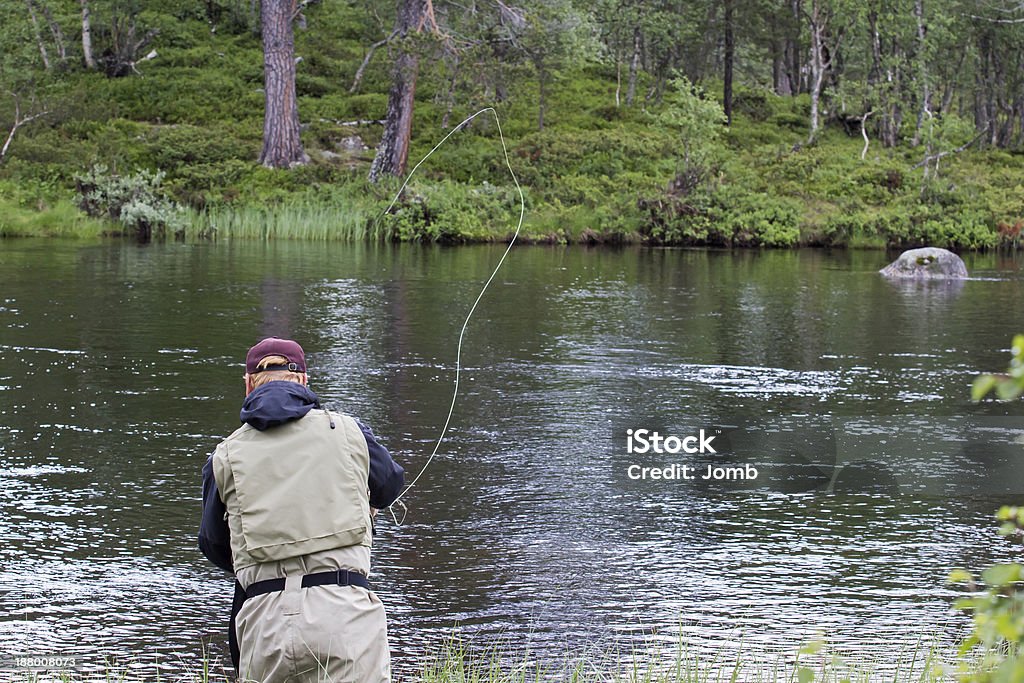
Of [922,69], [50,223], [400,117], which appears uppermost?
[922,69]

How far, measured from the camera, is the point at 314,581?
3.89m

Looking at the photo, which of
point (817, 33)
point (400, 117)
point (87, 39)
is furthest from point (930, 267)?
point (87, 39)

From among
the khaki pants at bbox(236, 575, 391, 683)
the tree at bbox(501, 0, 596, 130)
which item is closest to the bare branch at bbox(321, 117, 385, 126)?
the tree at bbox(501, 0, 596, 130)

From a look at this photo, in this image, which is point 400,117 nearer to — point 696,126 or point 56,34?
point 696,126

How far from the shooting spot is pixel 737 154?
1569 inches

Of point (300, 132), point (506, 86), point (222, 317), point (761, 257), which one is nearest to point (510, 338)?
point (222, 317)

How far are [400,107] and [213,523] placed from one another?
31368mm

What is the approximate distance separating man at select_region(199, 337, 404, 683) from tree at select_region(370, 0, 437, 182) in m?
30.6

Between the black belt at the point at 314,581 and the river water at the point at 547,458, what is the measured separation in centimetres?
200

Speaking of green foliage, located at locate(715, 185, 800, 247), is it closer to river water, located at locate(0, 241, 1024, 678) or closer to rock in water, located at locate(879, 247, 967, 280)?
rock in water, located at locate(879, 247, 967, 280)

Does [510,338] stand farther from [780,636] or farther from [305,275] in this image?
[780,636]

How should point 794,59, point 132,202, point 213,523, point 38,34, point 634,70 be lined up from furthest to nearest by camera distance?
point 794,59 < point 634,70 < point 38,34 < point 132,202 < point 213,523

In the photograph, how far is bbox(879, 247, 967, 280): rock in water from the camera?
971 inches

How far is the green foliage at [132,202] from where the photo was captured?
30547mm
